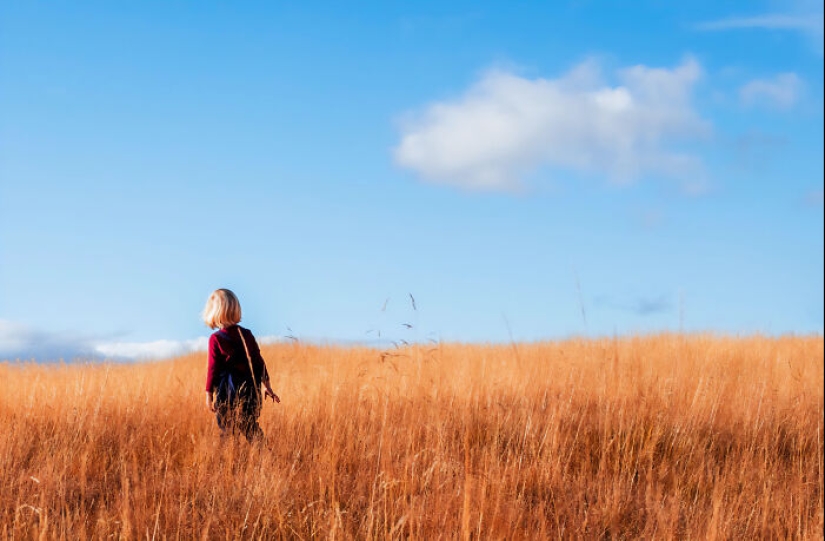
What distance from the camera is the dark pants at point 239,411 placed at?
5367 millimetres

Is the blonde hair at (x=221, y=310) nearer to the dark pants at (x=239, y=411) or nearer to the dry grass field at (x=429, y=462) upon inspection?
the dark pants at (x=239, y=411)

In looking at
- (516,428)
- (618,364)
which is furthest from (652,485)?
(618,364)

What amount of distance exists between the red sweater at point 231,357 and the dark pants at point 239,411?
0.30 ft

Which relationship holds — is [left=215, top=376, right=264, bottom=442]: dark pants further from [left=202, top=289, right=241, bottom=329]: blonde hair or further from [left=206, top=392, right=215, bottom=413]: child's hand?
[left=202, top=289, right=241, bottom=329]: blonde hair

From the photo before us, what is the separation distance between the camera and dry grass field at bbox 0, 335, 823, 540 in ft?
13.3

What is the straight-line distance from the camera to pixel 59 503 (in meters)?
4.29

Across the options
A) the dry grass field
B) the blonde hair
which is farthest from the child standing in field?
the dry grass field

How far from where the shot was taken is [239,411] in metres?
5.38

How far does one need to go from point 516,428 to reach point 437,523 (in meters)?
1.80

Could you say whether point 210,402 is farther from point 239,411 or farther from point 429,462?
point 429,462

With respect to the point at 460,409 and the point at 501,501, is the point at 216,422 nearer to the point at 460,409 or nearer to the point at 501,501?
the point at 460,409

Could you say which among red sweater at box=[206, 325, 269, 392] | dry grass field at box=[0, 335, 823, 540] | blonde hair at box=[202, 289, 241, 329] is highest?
blonde hair at box=[202, 289, 241, 329]

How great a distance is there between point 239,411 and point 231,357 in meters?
0.43

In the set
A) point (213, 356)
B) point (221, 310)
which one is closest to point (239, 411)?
point (213, 356)
